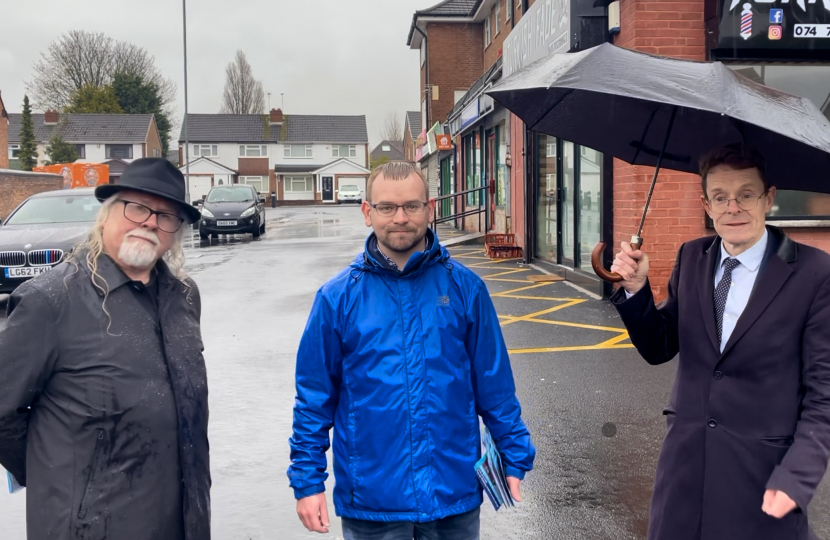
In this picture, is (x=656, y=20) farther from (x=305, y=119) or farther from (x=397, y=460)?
(x=305, y=119)

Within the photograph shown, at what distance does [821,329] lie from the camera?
7.59 feet

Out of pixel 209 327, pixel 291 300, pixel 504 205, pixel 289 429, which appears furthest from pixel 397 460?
pixel 504 205

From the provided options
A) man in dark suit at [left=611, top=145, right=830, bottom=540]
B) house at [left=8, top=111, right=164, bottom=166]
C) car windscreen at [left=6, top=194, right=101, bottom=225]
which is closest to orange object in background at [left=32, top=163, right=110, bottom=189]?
car windscreen at [left=6, top=194, right=101, bottom=225]

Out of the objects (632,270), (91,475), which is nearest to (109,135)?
(91,475)

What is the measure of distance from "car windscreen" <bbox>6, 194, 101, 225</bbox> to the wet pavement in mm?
2438

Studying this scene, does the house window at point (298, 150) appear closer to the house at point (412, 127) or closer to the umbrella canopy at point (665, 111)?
the house at point (412, 127)

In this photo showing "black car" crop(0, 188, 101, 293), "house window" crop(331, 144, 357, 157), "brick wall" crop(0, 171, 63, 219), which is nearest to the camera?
"black car" crop(0, 188, 101, 293)

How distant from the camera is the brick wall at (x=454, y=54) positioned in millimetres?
34469

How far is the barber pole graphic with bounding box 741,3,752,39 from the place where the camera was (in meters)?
8.84

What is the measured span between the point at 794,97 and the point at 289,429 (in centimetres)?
396

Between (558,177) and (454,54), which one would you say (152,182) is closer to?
(558,177)

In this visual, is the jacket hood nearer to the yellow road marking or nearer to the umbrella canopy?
the umbrella canopy

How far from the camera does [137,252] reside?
2576mm

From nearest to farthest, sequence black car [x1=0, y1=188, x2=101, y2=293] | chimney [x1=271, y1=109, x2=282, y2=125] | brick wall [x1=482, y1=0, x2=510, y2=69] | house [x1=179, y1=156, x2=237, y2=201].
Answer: black car [x1=0, y1=188, x2=101, y2=293], brick wall [x1=482, y1=0, x2=510, y2=69], house [x1=179, y1=156, x2=237, y2=201], chimney [x1=271, y1=109, x2=282, y2=125]
